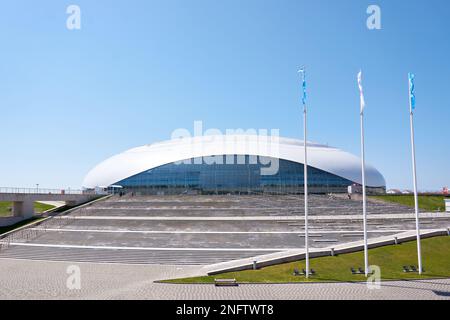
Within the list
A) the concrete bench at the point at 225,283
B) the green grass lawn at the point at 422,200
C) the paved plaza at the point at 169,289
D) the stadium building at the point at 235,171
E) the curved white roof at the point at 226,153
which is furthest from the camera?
the curved white roof at the point at 226,153

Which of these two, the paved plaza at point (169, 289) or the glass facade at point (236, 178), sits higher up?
the glass facade at point (236, 178)

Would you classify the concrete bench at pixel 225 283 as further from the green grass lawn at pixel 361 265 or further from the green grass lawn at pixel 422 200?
the green grass lawn at pixel 422 200

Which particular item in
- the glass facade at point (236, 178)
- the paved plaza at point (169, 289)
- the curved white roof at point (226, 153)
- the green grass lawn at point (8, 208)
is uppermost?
the curved white roof at point (226, 153)

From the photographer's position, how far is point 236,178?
5962 centimetres

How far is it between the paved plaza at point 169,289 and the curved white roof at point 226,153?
1680 inches

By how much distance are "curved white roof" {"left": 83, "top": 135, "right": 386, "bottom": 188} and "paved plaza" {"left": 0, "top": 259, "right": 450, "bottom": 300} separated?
42.7m

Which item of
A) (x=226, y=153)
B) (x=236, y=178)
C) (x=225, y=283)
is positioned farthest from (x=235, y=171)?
(x=225, y=283)

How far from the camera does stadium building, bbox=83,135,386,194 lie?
195 ft

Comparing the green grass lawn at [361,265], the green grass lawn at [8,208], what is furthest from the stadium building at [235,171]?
the green grass lawn at [361,265]

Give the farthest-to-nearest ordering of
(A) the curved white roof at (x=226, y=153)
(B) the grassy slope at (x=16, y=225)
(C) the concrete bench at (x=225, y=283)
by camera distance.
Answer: (A) the curved white roof at (x=226, y=153)
(B) the grassy slope at (x=16, y=225)
(C) the concrete bench at (x=225, y=283)

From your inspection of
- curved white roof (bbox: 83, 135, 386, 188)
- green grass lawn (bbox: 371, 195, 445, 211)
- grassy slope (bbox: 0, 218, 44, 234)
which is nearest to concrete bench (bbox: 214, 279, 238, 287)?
grassy slope (bbox: 0, 218, 44, 234)

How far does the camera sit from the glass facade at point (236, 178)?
194 feet

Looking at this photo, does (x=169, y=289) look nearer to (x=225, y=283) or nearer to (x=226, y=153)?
(x=225, y=283)
